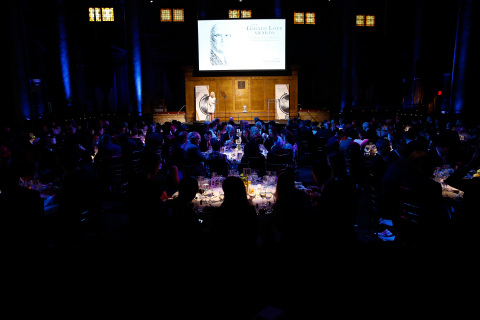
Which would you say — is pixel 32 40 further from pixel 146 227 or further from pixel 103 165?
pixel 146 227

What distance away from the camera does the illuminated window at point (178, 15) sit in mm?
22098

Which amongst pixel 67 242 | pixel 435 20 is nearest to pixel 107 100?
pixel 67 242

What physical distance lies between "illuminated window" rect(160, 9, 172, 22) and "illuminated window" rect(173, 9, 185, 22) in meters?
0.27

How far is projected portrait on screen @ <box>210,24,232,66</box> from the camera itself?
17.3m

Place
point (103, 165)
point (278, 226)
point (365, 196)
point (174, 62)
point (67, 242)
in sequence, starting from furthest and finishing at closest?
point (174, 62) < point (365, 196) < point (103, 165) < point (67, 242) < point (278, 226)

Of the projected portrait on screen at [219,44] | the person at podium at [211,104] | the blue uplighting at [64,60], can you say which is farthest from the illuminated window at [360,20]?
the blue uplighting at [64,60]

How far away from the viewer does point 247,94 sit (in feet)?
63.0

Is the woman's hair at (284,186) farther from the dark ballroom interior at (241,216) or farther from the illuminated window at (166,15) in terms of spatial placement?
the illuminated window at (166,15)

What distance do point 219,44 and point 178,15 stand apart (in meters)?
6.37

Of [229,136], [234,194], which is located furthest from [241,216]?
[229,136]

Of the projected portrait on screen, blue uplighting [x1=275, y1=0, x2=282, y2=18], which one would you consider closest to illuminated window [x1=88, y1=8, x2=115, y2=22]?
the projected portrait on screen

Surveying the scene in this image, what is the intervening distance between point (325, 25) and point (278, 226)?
2179 cm

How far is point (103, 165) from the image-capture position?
7332 mm

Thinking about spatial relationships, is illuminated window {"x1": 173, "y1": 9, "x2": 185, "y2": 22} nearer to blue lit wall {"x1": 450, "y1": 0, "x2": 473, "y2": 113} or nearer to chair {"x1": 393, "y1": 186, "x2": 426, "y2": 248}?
blue lit wall {"x1": 450, "y1": 0, "x2": 473, "y2": 113}
